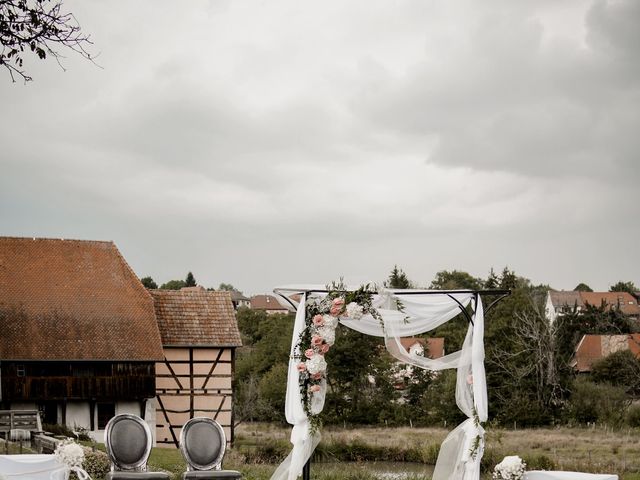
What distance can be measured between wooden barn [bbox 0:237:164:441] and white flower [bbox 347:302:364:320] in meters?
16.8

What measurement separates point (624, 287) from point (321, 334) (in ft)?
317

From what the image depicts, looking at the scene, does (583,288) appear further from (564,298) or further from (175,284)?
(175,284)

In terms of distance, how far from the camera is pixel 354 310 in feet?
36.7

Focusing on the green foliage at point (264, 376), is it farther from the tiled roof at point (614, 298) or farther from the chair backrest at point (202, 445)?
the tiled roof at point (614, 298)

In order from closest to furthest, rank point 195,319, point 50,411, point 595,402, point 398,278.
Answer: point 50,411
point 195,319
point 595,402
point 398,278

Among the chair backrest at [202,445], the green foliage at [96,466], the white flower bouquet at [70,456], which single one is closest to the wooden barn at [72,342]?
the green foliage at [96,466]

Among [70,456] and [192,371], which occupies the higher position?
[192,371]

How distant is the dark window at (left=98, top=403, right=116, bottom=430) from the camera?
2738 cm

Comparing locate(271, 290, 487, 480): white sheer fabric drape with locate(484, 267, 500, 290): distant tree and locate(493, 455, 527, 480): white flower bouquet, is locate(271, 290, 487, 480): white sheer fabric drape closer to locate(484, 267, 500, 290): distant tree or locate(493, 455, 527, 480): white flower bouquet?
locate(493, 455, 527, 480): white flower bouquet

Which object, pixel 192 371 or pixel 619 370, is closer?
pixel 192 371

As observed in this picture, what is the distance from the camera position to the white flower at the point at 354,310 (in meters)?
11.2

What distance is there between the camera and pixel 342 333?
133 feet

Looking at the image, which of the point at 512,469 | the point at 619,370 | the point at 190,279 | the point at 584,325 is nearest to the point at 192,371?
the point at 512,469

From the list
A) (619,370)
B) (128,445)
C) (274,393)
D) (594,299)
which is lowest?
(274,393)
